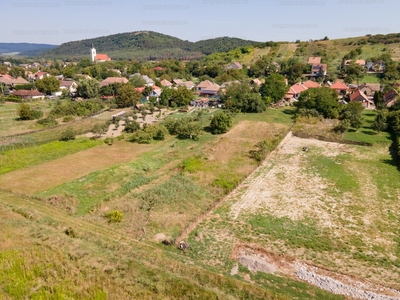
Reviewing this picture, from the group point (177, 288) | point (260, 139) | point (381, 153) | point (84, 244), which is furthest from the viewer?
point (260, 139)

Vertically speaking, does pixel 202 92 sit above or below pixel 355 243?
above

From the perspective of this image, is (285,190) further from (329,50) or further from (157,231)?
(329,50)

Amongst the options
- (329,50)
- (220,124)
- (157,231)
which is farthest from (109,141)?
(329,50)

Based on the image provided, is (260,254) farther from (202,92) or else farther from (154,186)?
(202,92)

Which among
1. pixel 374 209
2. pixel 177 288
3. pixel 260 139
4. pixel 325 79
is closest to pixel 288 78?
pixel 325 79

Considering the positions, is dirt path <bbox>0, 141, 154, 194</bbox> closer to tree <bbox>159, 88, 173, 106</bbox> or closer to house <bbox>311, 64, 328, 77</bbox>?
tree <bbox>159, 88, 173, 106</bbox>

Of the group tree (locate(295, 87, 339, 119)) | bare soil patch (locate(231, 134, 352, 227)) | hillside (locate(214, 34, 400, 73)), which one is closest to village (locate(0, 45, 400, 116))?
tree (locate(295, 87, 339, 119))
